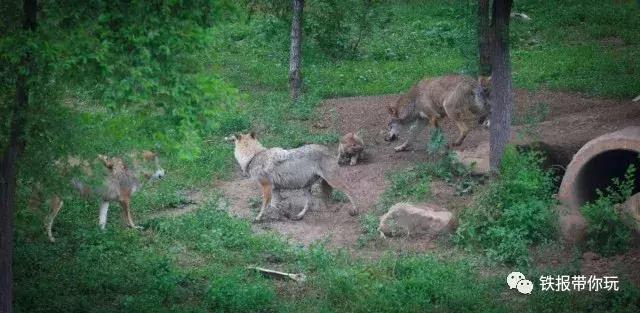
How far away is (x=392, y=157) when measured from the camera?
652 inches

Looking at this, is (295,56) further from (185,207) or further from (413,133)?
(185,207)

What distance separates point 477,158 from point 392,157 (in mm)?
2241

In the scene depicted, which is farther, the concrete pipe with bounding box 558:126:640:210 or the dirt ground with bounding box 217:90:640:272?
the dirt ground with bounding box 217:90:640:272

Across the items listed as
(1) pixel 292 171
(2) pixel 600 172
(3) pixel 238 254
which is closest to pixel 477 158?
(2) pixel 600 172

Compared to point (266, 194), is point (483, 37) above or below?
above

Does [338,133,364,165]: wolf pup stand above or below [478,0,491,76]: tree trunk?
below

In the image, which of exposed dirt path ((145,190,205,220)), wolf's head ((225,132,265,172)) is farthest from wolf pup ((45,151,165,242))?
wolf's head ((225,132,265,172))

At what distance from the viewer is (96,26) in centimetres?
853

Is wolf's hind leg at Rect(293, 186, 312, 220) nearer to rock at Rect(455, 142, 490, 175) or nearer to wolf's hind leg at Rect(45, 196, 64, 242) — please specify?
rock at Rect(455, 142, 490, 175)

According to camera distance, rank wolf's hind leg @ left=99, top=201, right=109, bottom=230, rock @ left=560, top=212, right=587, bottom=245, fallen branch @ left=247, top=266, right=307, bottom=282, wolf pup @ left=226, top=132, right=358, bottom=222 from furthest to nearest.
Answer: wolf pup @ left=226, top=132, right=358, bottom=222 → wolf's hind leg @ left=99, top=201, right=109, bottom=230 → rock @ left=560, top=212, right=587, bottom=245 → fallen branch @ left=247, top=266, right=307, bottom=282

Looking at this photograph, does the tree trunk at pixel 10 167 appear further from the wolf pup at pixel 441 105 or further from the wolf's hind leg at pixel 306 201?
the wolf pup at pixel 441 105

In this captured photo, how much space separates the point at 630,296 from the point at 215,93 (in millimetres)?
5097

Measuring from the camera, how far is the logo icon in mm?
10852

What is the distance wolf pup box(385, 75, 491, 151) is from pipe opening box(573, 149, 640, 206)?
3019 mm
